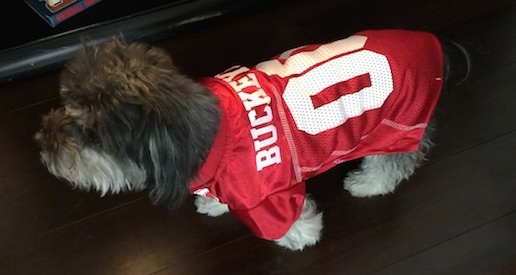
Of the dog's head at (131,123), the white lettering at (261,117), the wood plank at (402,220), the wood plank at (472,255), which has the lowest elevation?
the wood plank at (472,255)

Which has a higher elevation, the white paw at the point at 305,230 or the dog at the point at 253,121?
the dog at the point at 253,121

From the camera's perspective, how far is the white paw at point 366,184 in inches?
69.9

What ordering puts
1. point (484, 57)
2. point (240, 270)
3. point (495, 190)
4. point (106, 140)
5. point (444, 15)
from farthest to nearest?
point (444, 15) → point (484, 57) → point (495, 190) → point (240, 270) → point (106, 140)

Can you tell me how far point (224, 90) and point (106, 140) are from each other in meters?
0.29

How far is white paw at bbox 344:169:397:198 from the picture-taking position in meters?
1.77

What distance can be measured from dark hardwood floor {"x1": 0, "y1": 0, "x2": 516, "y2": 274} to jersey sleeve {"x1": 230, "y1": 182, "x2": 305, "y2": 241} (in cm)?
24

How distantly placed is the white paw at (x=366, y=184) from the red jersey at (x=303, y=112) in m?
0.24

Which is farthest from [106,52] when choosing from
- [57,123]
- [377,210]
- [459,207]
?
[459,207]

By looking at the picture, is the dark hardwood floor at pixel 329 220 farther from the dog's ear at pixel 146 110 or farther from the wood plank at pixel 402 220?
the dog's ear at pixel 146 110

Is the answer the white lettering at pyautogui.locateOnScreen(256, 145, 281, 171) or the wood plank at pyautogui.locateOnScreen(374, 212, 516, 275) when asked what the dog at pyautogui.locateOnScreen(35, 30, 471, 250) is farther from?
the wood plank at pyautogui.locateOnScreen(374, 212, 516, 275)

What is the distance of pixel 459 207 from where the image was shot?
5.87ft

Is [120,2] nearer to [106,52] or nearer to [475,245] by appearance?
[106,52]

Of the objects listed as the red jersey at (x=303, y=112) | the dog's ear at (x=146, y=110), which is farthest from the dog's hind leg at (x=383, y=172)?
the dog's ear at (x=146, y=110)

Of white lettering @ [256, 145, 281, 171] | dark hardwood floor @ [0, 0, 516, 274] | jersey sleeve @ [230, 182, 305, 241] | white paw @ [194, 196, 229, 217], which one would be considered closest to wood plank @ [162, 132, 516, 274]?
dark hardwood floor @ [0, 0, 516, 274]
